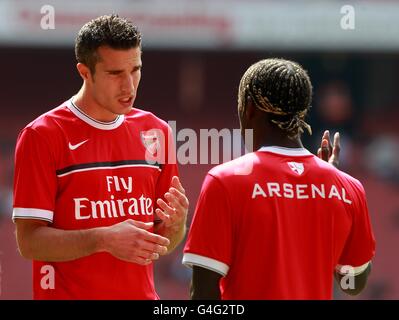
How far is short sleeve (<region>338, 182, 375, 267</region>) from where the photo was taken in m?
3.55

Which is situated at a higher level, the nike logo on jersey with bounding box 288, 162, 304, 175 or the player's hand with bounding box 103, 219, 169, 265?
the nike logo on jersey with bounding box 288, 162, 304, 175

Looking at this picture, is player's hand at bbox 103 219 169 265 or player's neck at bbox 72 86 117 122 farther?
player's neck at bbox 72 86 117 122

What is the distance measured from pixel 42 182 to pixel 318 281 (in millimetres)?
1276

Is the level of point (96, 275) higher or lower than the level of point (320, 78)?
lower

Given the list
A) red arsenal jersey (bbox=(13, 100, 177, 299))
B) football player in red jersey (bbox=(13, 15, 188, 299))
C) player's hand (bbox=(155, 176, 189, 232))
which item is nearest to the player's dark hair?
football player in red jersey (bbox=(13, 15, 188, 299))

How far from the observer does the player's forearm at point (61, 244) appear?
381 centimetres

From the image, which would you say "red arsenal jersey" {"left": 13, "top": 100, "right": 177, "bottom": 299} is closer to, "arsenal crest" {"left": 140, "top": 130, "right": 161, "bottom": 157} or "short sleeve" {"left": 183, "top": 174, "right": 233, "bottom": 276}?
"arsenal crest" {"left": 140, "top": 130, "right": 161, "bottom": 157}

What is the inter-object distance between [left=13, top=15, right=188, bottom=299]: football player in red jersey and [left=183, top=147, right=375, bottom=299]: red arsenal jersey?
0.48 m

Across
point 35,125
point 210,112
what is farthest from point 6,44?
point 35,125

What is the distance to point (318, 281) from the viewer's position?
11.2 feet

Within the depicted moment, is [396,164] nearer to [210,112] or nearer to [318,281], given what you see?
[210,112]

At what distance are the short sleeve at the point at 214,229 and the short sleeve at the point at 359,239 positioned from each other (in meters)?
0.55
